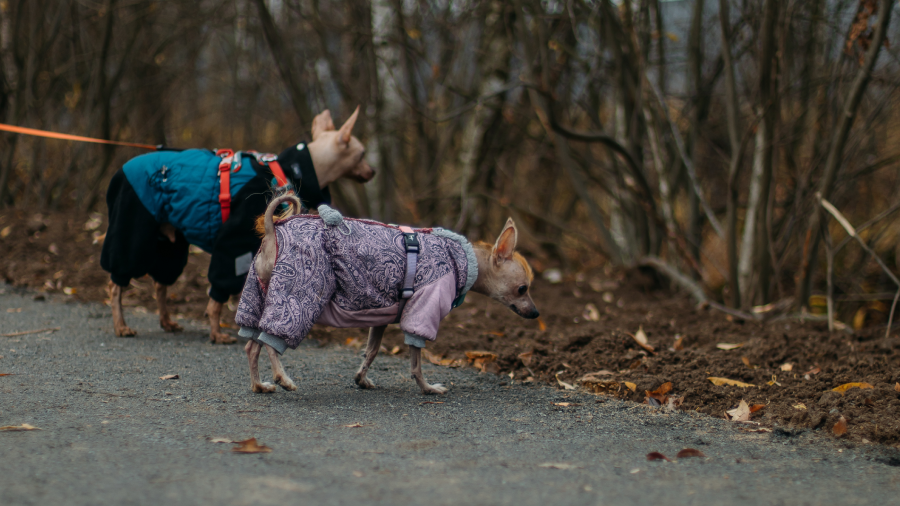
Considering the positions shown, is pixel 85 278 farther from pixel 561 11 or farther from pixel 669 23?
pixel 669 23

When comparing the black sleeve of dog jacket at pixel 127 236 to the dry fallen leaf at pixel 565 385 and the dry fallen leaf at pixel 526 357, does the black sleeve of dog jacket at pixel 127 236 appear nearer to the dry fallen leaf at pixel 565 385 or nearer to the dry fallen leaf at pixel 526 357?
the dry fallen leaf at pixel 526 357

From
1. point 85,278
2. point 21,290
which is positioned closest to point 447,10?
point 85,278

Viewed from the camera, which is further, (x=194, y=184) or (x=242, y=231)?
(x=194, y=184)

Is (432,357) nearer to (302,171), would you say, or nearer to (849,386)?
(302,171)

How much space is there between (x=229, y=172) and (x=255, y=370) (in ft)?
6.01

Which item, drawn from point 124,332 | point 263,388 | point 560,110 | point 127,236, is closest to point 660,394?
point 263,388

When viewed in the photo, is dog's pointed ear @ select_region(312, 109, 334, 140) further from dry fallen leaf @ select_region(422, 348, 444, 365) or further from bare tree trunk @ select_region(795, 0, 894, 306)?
bare tree trunk @ select_region(795, 0, 894, 306)

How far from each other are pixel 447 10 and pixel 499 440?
6.74 m

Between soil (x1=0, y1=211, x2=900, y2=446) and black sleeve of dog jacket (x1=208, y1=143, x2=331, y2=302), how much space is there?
1.11 meters

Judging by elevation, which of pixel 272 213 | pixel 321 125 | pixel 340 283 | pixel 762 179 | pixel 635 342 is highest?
pixel 321 125

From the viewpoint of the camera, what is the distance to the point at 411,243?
4.18 m

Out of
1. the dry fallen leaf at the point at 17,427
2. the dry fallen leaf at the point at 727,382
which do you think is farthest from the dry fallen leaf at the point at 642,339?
the dry fallen leaf at the point at 17,427

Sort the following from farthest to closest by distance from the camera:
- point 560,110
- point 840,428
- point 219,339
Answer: point 560,110 → point 219,339 → point 840,428

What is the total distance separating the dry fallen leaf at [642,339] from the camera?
5.29 metres
